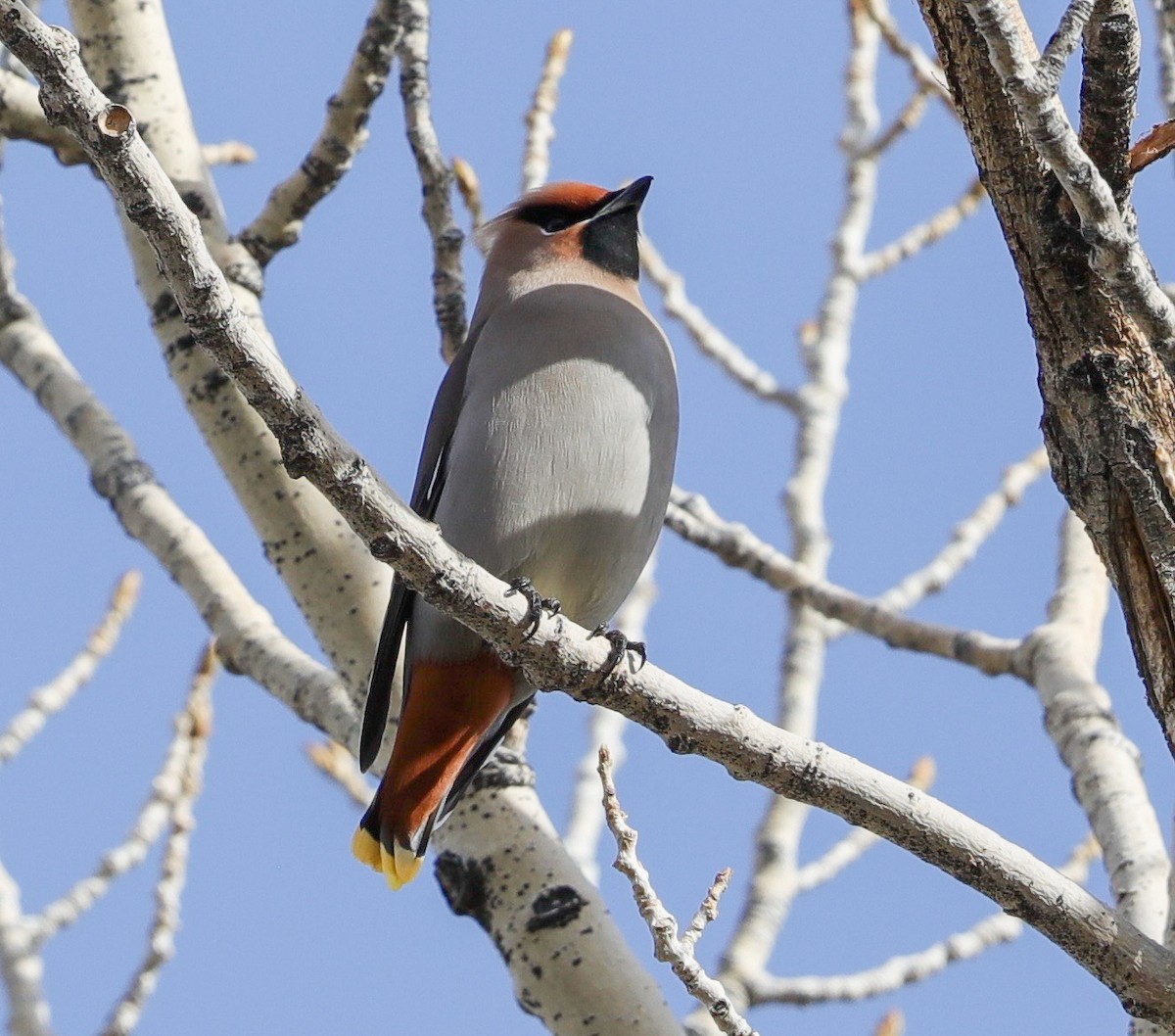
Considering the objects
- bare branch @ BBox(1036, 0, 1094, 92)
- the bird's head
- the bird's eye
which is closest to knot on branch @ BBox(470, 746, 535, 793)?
the bird's head

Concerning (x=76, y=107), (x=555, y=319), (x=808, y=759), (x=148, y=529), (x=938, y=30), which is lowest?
→ (x=76, y=107)

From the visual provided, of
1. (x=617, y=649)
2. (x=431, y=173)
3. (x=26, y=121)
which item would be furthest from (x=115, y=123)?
(x=26, y=121)

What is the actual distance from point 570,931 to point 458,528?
900 mm

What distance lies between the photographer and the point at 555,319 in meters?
4.07

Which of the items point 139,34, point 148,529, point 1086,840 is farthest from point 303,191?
point 1086,840

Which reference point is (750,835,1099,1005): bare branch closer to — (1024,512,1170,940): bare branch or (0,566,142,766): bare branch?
(1024,512,1170,940): bare branch

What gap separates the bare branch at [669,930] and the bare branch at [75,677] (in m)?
2.58

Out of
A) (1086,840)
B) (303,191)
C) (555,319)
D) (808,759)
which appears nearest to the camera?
(808,759)

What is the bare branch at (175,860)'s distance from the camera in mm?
3910

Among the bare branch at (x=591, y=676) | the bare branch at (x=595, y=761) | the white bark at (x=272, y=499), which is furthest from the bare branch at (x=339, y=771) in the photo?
the bare branch at (x=591, y=676)

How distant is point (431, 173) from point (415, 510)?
0.87 m

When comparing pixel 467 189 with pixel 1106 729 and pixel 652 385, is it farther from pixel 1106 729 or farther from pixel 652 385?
pixel 1106 729

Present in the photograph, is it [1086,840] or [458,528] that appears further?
[1086,840]

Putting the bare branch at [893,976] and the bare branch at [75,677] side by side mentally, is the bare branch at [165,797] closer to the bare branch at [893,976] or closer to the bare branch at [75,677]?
the bare branch at [75,677]
